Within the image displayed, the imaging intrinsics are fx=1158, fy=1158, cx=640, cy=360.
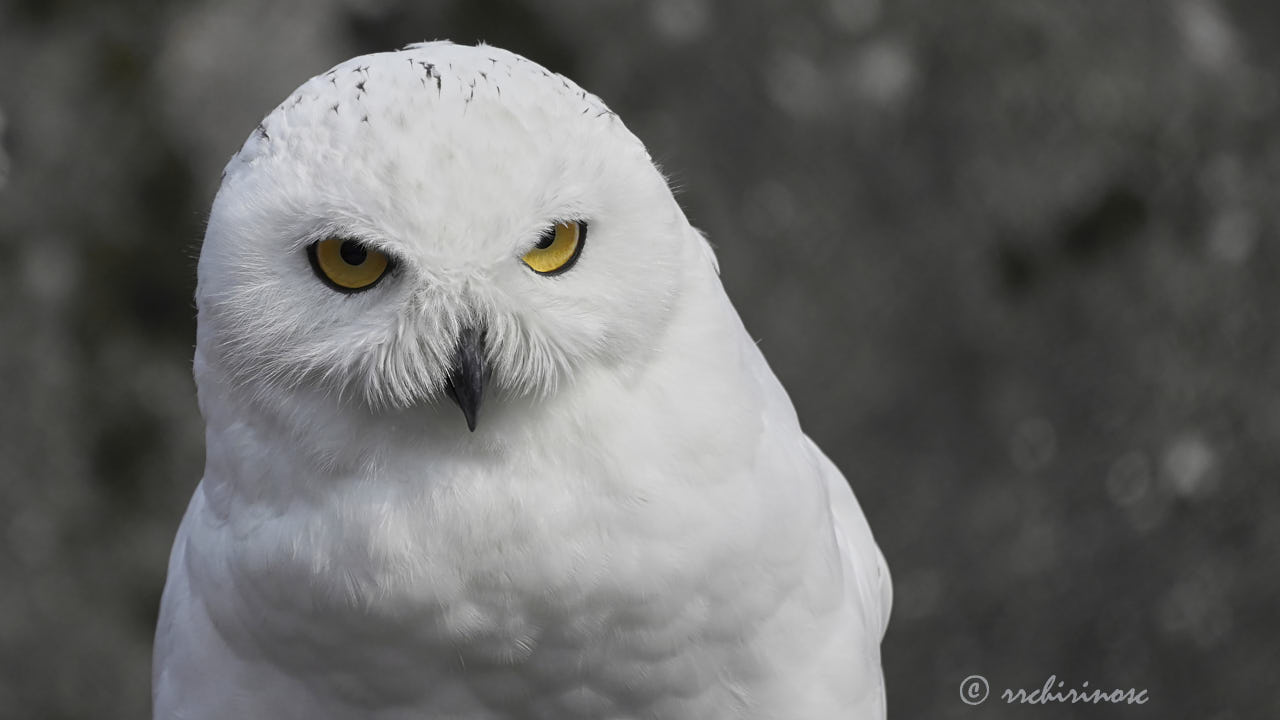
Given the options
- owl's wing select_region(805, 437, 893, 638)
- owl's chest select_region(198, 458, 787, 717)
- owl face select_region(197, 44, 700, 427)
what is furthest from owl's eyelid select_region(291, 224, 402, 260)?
owl's wing select_region(805, 437, 893, 638)

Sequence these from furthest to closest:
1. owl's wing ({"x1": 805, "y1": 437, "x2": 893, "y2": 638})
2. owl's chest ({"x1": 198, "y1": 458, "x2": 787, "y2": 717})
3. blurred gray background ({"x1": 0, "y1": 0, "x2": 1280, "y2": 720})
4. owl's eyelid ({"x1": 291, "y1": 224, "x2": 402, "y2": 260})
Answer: blurred gray background ({"x1": 0, "y1": 0, "x2": 1280, "y2": 720}) → owl's wing ({"x1": 805, "y1": 437, "x2": 893, "y2": 638}) → owl's chest ({"x1": 198, "y1": 458, "x2": 787, "y2": 717}) → owl's eyelid ({"x1": 291, "y1": 224, "x2": 402, "y2": 260})

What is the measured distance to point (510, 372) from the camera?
1238 millimetres

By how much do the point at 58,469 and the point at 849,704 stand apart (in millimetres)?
2414

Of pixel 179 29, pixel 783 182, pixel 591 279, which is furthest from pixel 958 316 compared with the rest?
pixel 179 29

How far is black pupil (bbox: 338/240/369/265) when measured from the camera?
1185 millimetres

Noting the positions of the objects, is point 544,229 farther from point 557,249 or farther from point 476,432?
point 476,432

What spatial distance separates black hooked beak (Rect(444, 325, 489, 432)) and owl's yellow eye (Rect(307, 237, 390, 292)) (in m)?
0.11

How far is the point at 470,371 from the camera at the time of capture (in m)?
1.21

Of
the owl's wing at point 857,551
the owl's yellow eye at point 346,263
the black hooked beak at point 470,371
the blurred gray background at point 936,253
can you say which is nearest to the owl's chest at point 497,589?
the black hooked beak at point 470,371

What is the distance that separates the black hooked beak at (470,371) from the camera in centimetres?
121

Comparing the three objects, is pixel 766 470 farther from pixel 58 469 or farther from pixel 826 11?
pixel 58 469

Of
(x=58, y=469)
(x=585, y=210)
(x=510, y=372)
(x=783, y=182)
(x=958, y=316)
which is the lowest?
(x=58, y=469)

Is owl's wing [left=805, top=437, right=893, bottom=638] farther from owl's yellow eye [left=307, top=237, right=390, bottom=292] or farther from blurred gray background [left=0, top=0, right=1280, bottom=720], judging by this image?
blurred gray background [left=0, top=0, right=1280, bottom=720]

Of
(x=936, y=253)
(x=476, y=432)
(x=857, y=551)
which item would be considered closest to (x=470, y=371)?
(x=476, y=432)
